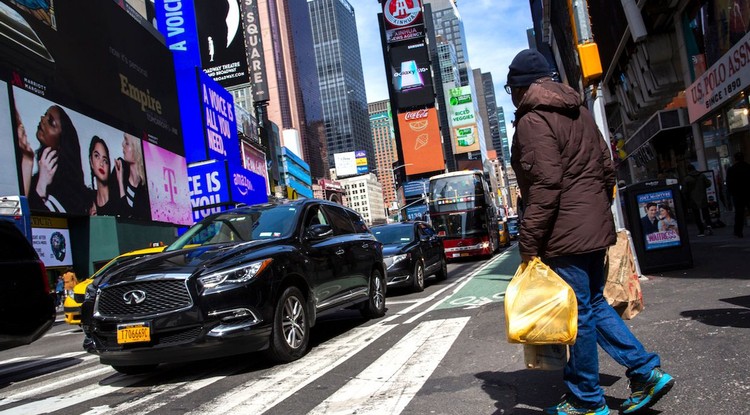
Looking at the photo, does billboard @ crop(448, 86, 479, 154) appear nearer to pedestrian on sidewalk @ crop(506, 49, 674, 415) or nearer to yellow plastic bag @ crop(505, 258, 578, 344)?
pedestrian on sidewalk @ crop(506, 49, 674, 415)

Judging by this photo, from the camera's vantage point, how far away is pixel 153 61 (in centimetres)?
3634

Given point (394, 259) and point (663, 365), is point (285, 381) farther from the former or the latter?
point (394, 259)

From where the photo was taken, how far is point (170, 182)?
36.6 meters

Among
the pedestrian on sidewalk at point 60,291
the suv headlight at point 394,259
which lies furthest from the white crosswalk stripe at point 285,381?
the pedestrian on sidewalk at point 60,291

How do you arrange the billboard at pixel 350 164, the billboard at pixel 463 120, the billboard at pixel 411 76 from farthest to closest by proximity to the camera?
the billboard at pixel 350 164 → the billboard at pixel 463 120 → the billboard at pixel 411 76

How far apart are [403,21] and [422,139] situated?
22.4 meters

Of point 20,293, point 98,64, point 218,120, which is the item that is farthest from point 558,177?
point 218,120

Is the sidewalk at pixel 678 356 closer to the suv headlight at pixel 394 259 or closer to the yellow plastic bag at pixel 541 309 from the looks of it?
the yellow plastic bag at pixel 541 309

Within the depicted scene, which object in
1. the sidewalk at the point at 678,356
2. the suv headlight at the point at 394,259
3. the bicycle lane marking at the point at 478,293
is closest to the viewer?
the sidewalk at the point at 678,356

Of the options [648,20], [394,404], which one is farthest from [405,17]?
[394,404]

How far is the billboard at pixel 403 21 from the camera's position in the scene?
108312mm

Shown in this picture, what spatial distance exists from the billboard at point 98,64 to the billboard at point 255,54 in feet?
134

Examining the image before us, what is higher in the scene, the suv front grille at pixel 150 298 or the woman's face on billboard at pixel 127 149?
the woman's face on billboard at pixel 127 149

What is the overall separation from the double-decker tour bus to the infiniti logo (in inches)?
731
